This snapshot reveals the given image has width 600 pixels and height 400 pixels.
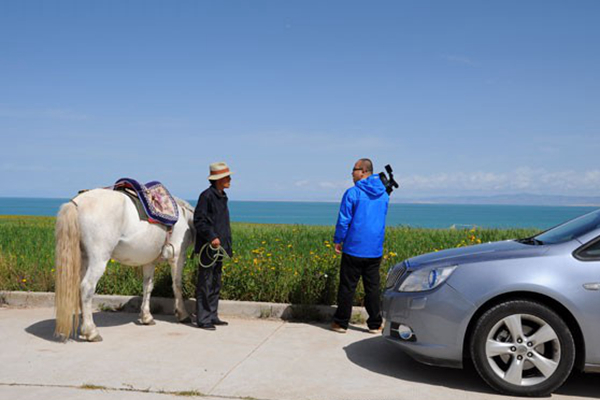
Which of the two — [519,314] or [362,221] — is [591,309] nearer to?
[519,314]

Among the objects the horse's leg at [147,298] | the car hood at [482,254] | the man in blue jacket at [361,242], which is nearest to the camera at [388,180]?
the man in blue jacket at [361,242]

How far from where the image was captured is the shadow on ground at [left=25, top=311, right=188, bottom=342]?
6893 millimetres

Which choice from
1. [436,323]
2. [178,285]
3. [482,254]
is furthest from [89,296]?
[482,254]

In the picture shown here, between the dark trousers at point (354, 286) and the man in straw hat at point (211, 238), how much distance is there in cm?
157

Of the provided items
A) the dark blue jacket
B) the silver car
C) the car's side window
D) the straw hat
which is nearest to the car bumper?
the silver car

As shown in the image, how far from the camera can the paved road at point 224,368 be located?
4.83 m

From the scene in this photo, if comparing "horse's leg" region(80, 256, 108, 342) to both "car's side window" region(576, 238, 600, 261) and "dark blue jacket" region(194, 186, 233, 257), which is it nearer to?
"dark blue jacket" region(194, 186, 233, 257)

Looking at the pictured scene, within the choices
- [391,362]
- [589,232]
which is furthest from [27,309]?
[589,232]

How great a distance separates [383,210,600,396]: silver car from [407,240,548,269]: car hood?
0.02 metres

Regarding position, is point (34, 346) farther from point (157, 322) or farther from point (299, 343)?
point (299, 343)

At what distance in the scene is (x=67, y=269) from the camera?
6445mm

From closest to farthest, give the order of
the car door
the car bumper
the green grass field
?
the car door
the car bumper
the green grass field

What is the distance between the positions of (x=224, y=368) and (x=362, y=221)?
2.54 m

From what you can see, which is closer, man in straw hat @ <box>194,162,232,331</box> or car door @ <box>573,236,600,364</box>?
car door @ <box>573,236,600,364</box>
